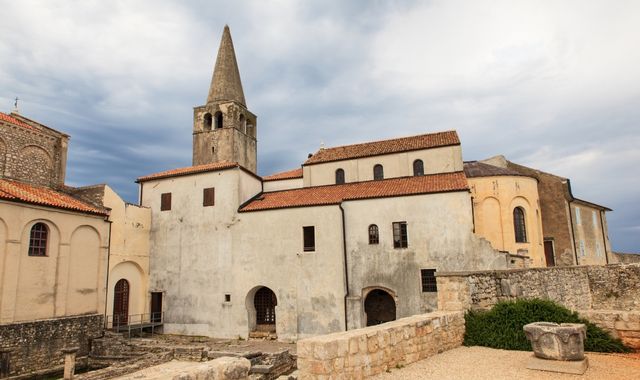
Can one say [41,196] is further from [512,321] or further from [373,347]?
[512,321]

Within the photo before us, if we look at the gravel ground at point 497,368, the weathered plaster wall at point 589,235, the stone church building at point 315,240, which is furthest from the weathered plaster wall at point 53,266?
the weathered plaster wall at point 589,235

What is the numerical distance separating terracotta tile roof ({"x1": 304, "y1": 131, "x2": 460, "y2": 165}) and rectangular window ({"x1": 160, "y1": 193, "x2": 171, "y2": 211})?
9.52 m

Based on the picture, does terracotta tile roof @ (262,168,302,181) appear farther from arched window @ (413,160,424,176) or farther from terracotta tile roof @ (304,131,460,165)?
arched window @ (413,160,424,176)

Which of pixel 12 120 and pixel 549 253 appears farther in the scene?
pixel 549 253

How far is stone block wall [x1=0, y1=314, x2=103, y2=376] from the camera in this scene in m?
17.0

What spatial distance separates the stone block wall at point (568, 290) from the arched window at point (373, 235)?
8165mm

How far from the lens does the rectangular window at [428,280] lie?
19828 millimetres

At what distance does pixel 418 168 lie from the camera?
25688mm

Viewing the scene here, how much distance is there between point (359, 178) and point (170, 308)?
1454 centimetres

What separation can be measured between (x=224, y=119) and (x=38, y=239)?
1943cm

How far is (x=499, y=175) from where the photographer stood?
24.1 meters

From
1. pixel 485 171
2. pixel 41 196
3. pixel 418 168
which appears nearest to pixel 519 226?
pixel 485 171

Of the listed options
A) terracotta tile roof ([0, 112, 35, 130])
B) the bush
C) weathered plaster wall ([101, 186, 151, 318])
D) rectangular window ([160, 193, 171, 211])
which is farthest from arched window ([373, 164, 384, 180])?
terracotta tile roof ([0, 112, 35, 130])

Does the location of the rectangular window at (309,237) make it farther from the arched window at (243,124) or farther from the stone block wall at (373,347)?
the arched window at (243,124)
